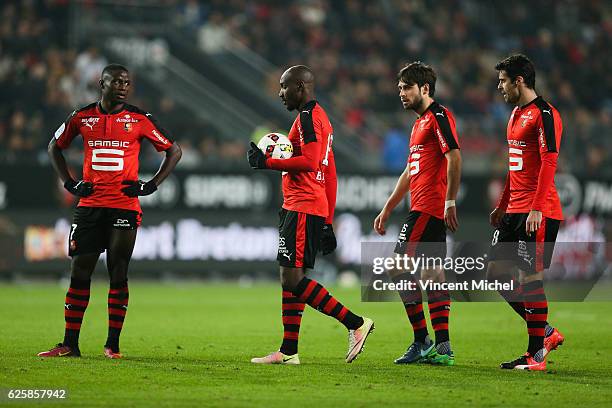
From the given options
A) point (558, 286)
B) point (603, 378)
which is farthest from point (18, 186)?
point (603, 378)

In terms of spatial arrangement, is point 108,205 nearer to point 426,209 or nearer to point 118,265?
point 118,265

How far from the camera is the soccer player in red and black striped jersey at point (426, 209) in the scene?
9.04 meters

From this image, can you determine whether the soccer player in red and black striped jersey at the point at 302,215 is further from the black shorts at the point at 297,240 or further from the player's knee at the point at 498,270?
the player's knee at the point at 498,270

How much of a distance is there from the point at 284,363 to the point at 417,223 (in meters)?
1.57

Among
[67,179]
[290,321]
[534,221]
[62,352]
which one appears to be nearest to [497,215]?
[534,221]

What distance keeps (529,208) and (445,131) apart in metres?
0.92

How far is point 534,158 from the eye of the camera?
8938mm

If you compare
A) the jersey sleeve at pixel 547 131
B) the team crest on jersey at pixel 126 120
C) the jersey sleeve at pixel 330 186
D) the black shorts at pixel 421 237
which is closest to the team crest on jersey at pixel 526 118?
the jersey sleeve at pixel 547 131

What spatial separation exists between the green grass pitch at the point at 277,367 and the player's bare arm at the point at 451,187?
1.17 meters

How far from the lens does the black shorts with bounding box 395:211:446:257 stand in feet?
29.7

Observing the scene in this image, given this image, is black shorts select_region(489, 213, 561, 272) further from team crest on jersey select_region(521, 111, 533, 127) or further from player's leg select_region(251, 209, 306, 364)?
player's leg select_region(251, 209, 306, 364)

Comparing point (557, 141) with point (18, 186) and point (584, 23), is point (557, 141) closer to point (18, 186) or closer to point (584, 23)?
point (18, 186)

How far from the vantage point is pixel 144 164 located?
65.5 ft

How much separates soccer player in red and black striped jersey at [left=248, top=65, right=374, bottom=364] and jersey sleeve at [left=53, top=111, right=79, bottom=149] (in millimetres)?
1695
